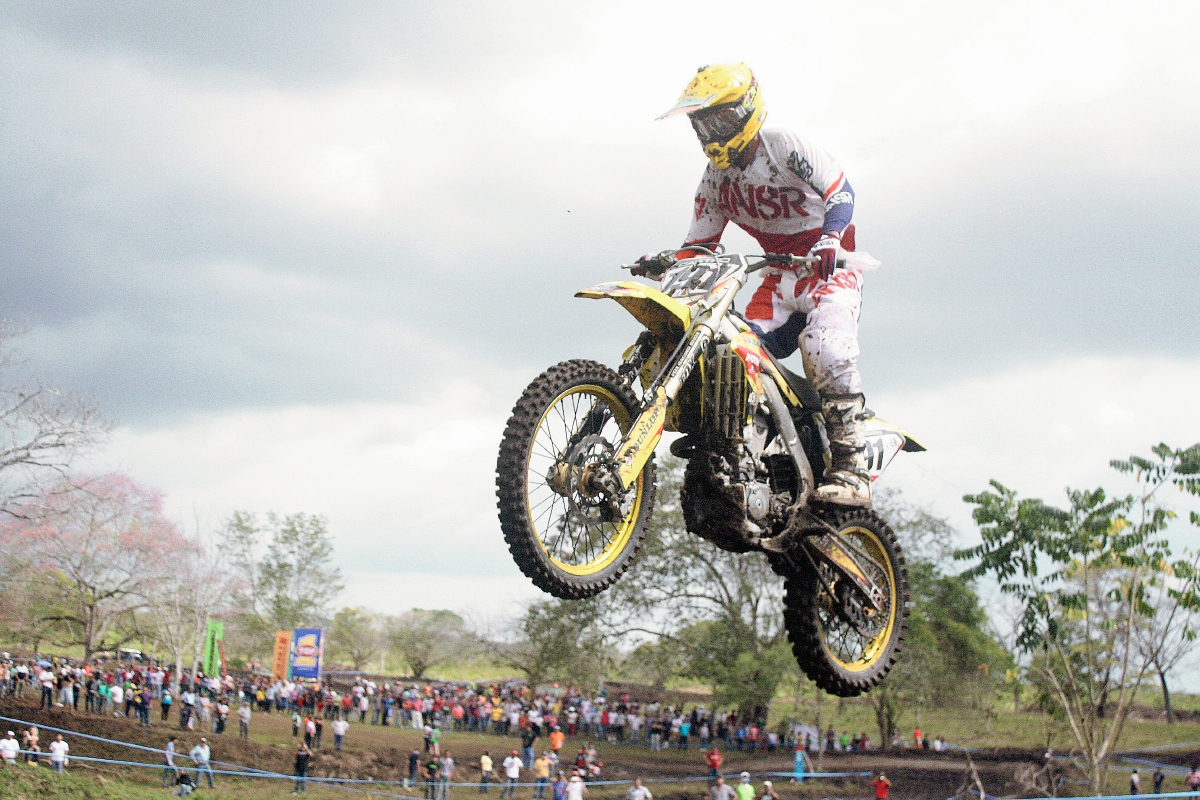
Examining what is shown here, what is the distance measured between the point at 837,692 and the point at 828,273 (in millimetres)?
3087

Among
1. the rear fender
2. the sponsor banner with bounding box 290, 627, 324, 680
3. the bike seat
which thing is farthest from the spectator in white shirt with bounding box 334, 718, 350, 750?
the bike seat

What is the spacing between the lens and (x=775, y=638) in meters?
37.7

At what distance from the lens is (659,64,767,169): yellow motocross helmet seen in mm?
7266

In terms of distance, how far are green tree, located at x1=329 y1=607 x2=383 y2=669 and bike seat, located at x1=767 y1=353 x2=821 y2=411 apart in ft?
189

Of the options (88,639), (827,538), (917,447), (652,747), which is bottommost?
(652,747)

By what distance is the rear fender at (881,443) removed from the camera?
325 inches

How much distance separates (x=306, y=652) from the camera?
136 ft

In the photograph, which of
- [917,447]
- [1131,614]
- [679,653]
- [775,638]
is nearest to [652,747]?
[679,653]

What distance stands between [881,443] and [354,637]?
58.7 meters

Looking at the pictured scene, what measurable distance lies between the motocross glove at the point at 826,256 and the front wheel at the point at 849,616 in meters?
1.91

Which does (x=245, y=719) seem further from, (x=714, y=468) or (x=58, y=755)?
(x=714, y=468)

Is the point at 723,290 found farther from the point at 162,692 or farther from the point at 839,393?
the point at 162,692

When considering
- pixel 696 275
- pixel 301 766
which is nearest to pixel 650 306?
pixel 696 275

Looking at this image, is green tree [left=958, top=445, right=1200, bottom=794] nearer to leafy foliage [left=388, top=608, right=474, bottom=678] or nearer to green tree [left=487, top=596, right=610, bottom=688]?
green tree [left=487, top=596, right=610, bottom=688]
